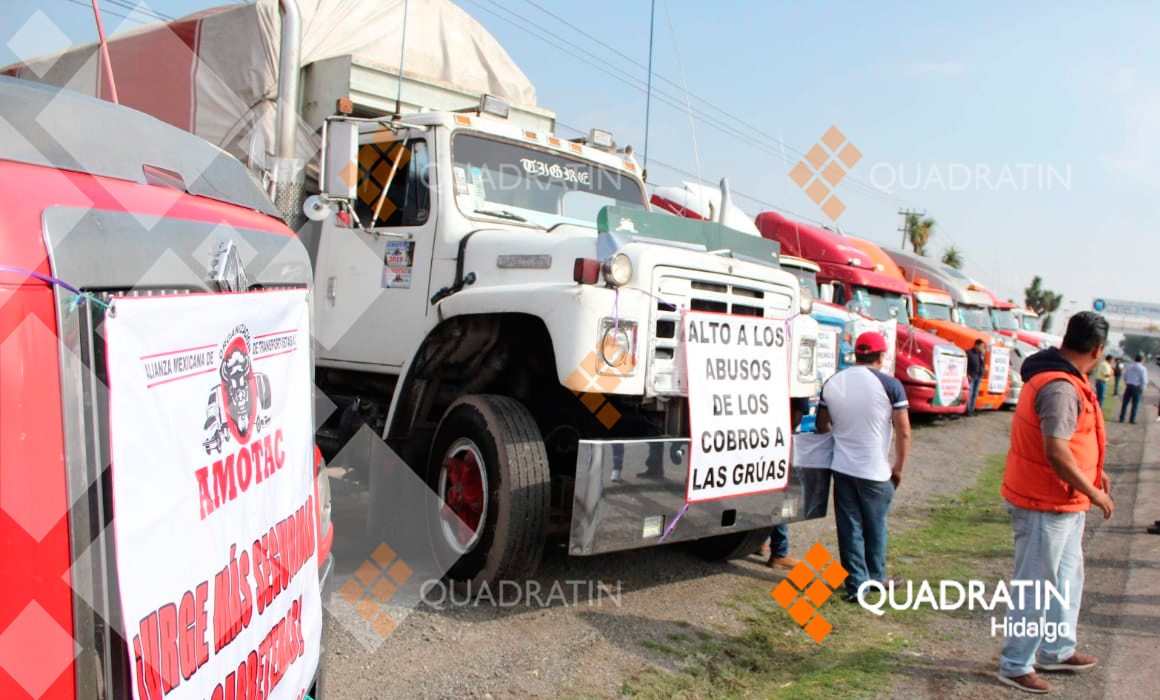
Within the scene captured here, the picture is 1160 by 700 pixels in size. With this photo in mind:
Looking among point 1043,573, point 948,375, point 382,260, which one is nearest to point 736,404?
point 1043,573

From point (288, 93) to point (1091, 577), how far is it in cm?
605

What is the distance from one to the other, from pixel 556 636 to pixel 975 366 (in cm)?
1418

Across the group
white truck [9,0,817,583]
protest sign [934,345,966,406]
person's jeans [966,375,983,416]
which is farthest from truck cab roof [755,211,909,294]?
white truck [9,0,817,583]

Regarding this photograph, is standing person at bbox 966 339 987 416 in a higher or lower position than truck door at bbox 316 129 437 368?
lower

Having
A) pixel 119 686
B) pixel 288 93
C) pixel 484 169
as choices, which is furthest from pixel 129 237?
pixel 484 169

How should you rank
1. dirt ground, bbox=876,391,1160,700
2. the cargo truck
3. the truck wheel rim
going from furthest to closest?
the cargo truck → the truck wheel rim → dirt ground, bbox=876,391,1160,700

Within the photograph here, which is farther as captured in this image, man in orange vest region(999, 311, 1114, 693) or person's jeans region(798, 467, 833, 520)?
person's jeans region(798, 467, 833, 520)

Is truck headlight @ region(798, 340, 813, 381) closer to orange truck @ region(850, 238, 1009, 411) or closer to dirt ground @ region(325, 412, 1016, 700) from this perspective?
dirt ground @ region(325, 412, 1016, 700)

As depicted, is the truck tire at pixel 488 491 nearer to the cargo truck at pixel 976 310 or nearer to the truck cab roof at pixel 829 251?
the truck cab roof at pixel 829 251

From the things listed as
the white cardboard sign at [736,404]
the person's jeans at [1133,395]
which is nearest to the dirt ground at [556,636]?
the white cardboard sign at [736,404]

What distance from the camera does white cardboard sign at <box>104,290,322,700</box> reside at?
63.5 inches

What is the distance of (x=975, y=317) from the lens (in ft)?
69.1

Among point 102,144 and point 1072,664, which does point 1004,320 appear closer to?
point 1072,664

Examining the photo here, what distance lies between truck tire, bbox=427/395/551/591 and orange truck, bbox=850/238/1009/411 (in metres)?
12.8
